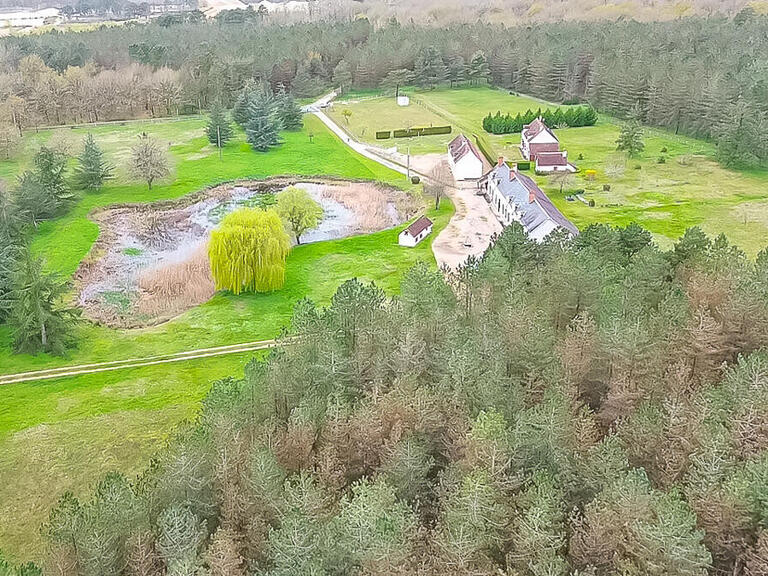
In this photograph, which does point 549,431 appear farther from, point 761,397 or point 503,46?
point 503,46

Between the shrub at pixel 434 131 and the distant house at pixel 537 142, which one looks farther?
the shrub at pixel 434 131

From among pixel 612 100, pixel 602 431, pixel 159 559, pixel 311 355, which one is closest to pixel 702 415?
pixel 602 431

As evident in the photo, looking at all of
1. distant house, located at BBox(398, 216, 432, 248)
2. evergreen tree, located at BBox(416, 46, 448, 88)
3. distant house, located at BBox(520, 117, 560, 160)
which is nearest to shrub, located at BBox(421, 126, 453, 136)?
distant house, located at BBox(520, 117, 560, 160)

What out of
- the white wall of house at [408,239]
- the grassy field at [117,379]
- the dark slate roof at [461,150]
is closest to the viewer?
the grassy field at [117,379]

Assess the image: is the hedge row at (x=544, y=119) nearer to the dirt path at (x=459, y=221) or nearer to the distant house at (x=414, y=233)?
the dirt path at (x=459, y=221)

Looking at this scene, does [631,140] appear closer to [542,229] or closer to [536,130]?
[536,130]

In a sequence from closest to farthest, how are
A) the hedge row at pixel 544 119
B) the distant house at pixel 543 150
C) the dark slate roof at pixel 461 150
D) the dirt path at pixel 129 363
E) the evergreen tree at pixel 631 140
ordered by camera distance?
1. the dirt path at pixel 129 363
2. the dark slate roof at pixel 461 150
3. the distant house at pixel 543 150
4. the evergreen tree at pixel 631 140
5. the hedge row at pixel 544 119

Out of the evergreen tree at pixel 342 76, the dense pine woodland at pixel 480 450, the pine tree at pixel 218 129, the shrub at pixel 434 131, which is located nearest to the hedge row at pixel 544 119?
the shrub at pixel 434 131

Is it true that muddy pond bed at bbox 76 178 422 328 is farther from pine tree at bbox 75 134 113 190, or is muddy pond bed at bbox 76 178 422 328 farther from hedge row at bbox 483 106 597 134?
hedge row at bbox 483 106 597 134
